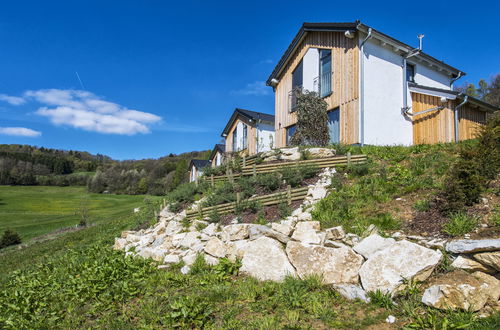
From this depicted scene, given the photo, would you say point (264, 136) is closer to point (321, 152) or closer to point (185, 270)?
point (321, 152)

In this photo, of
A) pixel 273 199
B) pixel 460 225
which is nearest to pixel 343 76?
pixel 273 199

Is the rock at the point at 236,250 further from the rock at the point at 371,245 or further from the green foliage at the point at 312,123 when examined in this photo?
the green foliage at the point at 312,123

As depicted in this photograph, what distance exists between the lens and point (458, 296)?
3604 millimetres

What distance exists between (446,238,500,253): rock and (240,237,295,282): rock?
240cm

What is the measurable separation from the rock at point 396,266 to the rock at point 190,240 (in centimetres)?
409

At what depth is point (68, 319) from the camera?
14.9 feet

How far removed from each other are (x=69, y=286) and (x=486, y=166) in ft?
28.1

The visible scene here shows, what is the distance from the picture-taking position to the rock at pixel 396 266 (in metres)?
4.16

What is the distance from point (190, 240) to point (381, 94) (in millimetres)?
11390

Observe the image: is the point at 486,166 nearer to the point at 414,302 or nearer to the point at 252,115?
the point at 414,302

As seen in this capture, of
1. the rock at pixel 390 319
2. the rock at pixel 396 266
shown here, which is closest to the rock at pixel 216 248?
the rock at pixel 396 266

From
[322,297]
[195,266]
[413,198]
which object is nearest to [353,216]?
[413,198]

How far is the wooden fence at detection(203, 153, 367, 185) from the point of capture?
921 cm

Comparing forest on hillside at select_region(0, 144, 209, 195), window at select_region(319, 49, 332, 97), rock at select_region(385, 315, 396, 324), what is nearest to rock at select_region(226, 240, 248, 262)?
rock at select_region(385, 315, 396, 324)
